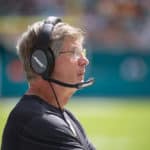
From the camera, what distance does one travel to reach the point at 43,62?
3588mm

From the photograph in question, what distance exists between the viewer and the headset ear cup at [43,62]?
11.7 feet

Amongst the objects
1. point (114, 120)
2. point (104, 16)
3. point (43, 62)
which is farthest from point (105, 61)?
point (43, 62)

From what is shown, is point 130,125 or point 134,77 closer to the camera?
point 130,125

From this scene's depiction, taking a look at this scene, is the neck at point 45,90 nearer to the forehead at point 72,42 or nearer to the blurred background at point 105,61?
the forehead at point 72,42

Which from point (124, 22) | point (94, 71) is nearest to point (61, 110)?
point (94, 71)

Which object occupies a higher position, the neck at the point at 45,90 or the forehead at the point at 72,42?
the forehead at the point at 72,42

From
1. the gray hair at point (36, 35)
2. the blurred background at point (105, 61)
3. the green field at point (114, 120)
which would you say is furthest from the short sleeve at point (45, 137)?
the blurred background at point (105, 61)

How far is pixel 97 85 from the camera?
17.3 m

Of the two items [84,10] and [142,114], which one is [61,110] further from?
[84,10]

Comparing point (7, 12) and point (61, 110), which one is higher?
point (61, 110)

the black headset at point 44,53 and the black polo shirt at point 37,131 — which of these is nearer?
the black polo shirt at point 37,131

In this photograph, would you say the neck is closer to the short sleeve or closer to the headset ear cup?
the headset ear cup

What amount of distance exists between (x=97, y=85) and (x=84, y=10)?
3066 mm

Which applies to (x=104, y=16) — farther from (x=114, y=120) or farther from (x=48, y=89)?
(x=48, y=89)
